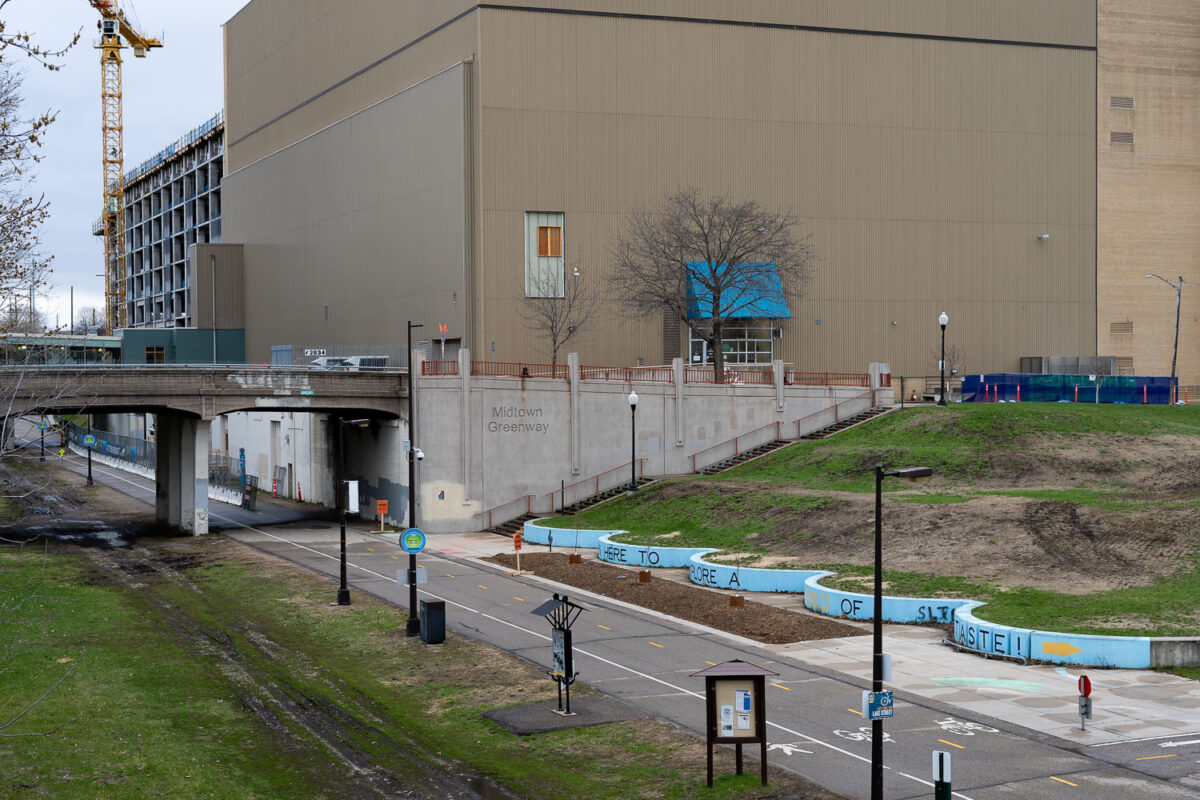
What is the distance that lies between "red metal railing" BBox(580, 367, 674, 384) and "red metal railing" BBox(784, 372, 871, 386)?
257 inches

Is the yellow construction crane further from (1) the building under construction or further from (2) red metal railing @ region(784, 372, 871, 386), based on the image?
(2) red metal railing @ region(784, 372, 871, 386)

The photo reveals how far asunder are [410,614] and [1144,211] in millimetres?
67026

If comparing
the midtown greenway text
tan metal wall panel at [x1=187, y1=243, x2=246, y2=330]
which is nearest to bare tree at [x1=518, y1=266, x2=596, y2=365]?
the midtown greenway text

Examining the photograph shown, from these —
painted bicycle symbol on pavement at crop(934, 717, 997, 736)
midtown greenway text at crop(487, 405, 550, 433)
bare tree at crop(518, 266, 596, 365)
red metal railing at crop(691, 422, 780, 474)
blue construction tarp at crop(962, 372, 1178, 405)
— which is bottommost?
painted bicycle symbol on pavement at crop(934, 717, 997, 736)

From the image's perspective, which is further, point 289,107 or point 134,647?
point 289,107

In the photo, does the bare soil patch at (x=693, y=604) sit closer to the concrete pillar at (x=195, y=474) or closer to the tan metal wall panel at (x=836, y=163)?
the concrete pillar at (x=195, y=474)

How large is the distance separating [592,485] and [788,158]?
85.3 ft

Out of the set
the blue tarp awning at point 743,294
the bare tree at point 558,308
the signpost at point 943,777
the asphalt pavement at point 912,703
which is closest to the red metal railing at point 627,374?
the bare tree at point 558,308

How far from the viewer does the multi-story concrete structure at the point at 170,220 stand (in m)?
138

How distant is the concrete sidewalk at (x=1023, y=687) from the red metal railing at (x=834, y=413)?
30.7 m

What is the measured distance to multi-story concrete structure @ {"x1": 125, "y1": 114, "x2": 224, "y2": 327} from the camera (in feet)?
452

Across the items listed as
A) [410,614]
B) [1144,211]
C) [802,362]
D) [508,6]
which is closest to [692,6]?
[508,6]

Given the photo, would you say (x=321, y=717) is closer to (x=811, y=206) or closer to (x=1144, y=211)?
(x=811, y=206)

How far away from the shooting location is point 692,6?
73.4 meters
